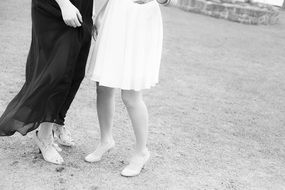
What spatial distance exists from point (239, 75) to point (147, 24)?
3.66m

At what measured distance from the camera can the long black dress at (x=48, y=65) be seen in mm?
2738

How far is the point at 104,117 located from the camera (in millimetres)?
3076

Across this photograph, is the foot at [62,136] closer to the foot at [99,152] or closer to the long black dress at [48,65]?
the foot at [99,152]

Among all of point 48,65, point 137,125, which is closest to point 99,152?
point 137,125

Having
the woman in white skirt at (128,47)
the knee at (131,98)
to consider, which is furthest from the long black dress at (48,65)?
the knee at (131,98)

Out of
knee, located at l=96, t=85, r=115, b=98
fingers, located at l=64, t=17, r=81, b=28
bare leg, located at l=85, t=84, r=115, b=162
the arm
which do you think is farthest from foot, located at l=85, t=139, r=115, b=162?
fingers, located at l=64, t=17, r=81, b=28

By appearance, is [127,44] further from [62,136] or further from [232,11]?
[232,11]

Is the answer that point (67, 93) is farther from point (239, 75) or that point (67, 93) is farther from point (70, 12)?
point (239, 75)

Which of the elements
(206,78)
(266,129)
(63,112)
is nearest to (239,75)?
(206,78)

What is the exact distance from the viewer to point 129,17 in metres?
2.70

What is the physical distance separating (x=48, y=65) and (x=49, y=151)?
1.86 feet

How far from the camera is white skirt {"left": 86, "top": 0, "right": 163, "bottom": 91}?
2703 millimetres

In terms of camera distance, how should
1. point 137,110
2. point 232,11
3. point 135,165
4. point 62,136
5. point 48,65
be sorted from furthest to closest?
point 232,11
point 62,136
point 135,165
point 137,110
point 48,65

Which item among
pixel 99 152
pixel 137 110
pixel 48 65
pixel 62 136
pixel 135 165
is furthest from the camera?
pixel 62 136
